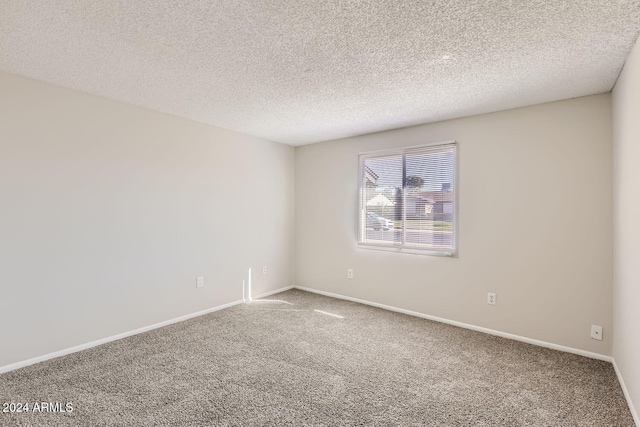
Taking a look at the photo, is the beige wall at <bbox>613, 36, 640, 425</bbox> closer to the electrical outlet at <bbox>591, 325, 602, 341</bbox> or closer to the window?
the electrical outlet at <bbox>591, 325, 602, 341</bbox>

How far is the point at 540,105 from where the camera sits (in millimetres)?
2992

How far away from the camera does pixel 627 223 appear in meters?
2.15

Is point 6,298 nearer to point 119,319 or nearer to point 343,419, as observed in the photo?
point 119,319

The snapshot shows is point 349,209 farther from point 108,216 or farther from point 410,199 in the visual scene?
point 108,216

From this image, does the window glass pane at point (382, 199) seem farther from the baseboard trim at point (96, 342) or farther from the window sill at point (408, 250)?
the baseboard trim at point (96, 342)

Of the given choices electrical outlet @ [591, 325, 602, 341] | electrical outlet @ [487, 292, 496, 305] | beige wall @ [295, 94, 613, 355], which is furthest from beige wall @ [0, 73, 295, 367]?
electrical outlet @ [591, 325, 602, 341]

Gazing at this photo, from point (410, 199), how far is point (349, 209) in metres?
0.91

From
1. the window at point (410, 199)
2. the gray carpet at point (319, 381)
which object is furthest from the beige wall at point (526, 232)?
the gray carpet at point (319, 381)

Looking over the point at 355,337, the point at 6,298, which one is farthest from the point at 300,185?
the point at 6,298

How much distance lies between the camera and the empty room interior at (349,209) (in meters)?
1.90

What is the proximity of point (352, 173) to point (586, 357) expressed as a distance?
3.09 meters

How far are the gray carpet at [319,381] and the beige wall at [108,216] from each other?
0.37 m

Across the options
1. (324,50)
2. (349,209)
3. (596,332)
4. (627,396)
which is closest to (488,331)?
(596,332)

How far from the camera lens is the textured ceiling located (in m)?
1.67
